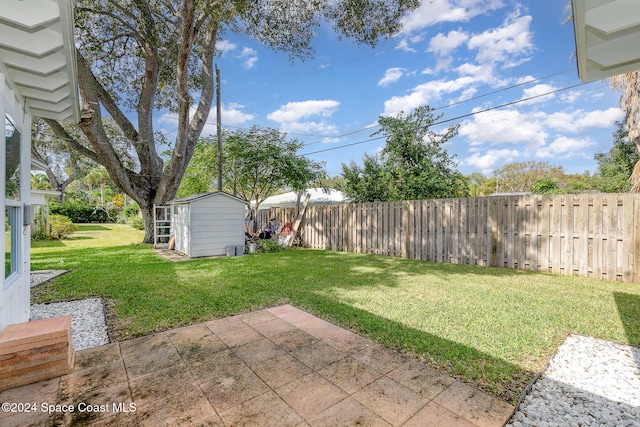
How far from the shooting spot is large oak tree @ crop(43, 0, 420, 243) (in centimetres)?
809

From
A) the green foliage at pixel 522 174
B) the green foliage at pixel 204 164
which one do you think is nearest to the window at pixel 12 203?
the green foliage at pixel 204 164

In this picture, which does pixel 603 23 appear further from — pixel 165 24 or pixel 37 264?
pixel 165 24

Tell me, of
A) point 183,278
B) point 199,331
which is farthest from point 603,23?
point 183,278

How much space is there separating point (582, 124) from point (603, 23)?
25.6 meters

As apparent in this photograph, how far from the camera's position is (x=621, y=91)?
8.38 m

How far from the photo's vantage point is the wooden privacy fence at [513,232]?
17.3ft

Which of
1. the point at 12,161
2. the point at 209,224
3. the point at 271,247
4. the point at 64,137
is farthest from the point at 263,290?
the point at 64,137

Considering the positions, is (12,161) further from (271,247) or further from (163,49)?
(163,49)

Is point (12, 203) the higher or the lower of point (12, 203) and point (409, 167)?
the lower

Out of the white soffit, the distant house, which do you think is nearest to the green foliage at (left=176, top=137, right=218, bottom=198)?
the distant house

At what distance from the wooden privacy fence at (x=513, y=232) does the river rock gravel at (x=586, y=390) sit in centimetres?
358

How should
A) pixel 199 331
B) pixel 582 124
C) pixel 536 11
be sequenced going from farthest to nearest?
pixel 582 124 → pixel 536 11 → pixel 199 331

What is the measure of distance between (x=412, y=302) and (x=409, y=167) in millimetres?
8603

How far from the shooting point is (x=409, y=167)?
11766 millimetres
